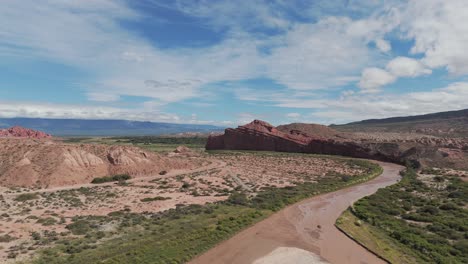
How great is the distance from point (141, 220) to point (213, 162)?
43.0m

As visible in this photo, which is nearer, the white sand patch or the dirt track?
the white sand patch

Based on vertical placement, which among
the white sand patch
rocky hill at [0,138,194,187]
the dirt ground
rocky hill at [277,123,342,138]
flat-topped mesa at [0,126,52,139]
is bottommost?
the white sand patch

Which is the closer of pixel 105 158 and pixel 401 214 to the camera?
pixel 401 214

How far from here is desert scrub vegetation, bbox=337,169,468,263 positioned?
25.0 meters

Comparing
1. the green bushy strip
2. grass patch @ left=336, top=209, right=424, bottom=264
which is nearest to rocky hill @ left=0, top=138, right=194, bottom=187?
grass patch @ left=336, top=209, right=424, bottom=264

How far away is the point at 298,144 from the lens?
97.9 m

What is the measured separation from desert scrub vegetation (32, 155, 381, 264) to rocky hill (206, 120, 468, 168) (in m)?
47.1

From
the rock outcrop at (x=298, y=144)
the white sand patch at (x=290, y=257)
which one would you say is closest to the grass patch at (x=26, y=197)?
the white sand patch at (x=290, y=257)

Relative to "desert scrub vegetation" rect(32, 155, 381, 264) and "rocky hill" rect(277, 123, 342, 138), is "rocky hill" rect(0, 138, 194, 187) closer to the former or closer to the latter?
"desert scrub vegetation" rect(32, 155, 381, 264)

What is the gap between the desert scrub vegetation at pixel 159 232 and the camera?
2285 cm

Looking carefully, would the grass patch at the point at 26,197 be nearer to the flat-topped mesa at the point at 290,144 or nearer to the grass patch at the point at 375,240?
the grass patch at the point at 375,240

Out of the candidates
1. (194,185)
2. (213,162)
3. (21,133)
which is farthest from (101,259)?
(21,133)

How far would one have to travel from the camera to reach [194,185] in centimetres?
4872

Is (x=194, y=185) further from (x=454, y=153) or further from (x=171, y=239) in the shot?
(x=454, y=153)
